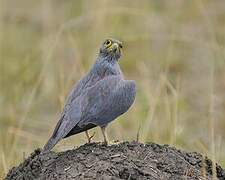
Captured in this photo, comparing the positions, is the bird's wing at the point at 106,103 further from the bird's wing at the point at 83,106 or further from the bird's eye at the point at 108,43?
the bird's eye at the point at 108,43

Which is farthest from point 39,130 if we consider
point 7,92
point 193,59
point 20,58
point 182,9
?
point 182,9

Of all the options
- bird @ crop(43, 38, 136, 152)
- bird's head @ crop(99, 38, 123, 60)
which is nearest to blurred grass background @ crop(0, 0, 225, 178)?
bird's head @ crop(99, 38, 123, 60)

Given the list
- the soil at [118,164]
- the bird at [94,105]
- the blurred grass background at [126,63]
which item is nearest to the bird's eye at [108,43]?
the bird at [94,105]

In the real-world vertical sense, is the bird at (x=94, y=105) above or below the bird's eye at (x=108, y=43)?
below

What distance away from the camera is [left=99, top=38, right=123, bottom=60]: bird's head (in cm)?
645

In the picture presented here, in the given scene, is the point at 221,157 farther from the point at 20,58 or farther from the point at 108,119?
the point at 20,58

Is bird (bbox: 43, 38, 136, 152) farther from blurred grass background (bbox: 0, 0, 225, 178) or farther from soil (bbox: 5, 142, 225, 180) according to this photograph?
blurred grass background (bbox: 0, 0, 225, 178)

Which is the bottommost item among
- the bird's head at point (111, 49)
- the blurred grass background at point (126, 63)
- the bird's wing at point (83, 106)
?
the bird's wing at point (83, 106)

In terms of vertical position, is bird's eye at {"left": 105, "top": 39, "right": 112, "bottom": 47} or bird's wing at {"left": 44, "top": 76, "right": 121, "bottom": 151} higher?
bird's eye at {"left": 105, "top": 39, "right": 112, "bottom": 47}

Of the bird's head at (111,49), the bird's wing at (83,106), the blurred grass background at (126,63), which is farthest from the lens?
the blurred grass background at (126,63)

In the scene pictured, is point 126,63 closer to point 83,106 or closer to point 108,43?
point 108,43

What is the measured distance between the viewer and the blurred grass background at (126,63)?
31.5ft

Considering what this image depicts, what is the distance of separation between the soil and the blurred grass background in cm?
183

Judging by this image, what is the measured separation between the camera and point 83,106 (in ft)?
20.1
